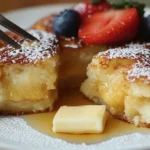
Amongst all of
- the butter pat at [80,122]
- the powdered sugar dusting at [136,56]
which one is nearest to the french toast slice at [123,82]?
the powdered sugar dusting at [136,56]

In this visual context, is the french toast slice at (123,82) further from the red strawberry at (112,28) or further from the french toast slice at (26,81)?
the french toast slice at (26,81)

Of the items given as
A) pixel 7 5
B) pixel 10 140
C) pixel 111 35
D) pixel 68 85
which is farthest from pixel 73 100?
pixel 7 5

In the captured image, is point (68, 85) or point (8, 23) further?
point (68, 85)

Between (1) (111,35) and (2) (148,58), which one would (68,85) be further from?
(2) (148,58)

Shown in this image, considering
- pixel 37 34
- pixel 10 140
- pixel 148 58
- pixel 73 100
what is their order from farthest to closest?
pixel 37 34 → pixel 73 100 → pixel 148 58 → pixel 10 140

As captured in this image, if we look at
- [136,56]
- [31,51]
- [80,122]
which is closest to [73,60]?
[31,51]

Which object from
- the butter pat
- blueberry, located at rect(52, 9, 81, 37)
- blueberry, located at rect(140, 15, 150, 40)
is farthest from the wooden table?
the butter pat
